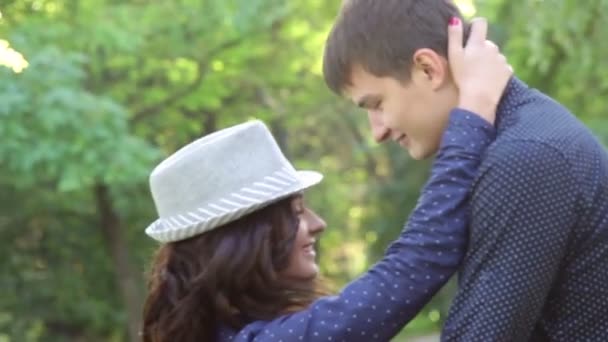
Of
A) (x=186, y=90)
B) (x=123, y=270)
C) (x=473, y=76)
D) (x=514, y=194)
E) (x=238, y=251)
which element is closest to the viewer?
(x=514, y=194)

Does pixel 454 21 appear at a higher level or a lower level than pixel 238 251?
higher

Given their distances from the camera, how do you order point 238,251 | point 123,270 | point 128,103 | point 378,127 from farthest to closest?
point 123,270 → point 128,103 → point 238,251 → point 378,127

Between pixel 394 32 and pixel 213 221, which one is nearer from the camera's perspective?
pixel 394 32

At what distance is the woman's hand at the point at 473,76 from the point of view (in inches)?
81.7

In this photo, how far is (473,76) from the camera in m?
2.07

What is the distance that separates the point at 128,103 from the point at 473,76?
9.97 m

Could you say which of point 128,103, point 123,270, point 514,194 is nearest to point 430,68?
point 514,194

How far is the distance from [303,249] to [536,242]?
60cm

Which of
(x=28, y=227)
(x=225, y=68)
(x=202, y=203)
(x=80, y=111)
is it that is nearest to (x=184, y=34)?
(x=225, y=68)

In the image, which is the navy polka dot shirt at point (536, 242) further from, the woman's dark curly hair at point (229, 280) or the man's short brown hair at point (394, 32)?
the woman's dark curly hair at point (229, 280)

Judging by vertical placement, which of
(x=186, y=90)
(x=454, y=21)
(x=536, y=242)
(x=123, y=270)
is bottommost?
(x=536, y=242)

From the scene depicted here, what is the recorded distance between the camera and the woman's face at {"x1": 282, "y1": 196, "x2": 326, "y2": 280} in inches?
95.0

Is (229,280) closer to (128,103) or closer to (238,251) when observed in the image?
(238,251)

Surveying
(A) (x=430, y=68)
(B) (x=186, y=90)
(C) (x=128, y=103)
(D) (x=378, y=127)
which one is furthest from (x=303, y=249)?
(C) (x=128, y=103)
